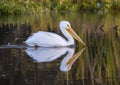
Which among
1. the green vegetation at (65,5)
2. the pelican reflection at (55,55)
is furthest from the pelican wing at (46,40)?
the green vegetation at (65,5)

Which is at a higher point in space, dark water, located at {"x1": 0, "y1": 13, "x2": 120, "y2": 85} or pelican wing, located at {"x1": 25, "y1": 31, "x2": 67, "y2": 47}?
pelican wing, located at {"x1": 25, "y1": 31, "x2": 67, "y2": 47}

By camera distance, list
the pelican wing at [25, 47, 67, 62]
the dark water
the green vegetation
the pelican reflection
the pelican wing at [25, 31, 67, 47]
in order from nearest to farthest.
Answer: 1. the dark water
2. the pelican reflection
3. the pelican wing at [25, 47, 67, 62]
4. the pelican wing at [25, 31, 67, 47]
5. the green vegetation

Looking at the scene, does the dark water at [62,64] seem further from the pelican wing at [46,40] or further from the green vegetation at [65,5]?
the green vegetation at [65,5]

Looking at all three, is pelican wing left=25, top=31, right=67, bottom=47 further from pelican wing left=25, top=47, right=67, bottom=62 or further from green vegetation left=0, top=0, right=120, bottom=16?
green vegetation left=0, top=0, right=120, bottom=16

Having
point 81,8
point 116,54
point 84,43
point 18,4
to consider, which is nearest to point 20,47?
point 84,43

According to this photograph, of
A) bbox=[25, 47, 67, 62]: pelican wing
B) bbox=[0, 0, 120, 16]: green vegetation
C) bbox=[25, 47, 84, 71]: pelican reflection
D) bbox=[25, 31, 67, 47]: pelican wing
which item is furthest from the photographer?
bbox=[0, 0, 120, 16]: green vegetation

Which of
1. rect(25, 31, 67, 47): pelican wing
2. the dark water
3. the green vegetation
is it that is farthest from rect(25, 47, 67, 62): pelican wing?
the green vegetation

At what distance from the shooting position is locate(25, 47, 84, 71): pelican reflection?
32.1ft

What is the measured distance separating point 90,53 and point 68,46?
3.92ft

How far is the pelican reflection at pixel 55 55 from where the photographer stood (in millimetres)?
9792

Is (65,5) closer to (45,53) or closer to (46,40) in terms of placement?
(46,40)

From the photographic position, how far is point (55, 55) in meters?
→ 10.9

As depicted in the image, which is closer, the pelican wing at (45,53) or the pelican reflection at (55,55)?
the pelican reflection at (55,55)

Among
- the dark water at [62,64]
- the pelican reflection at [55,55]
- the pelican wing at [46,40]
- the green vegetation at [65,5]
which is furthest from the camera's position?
the green vegetation at [65,5]
